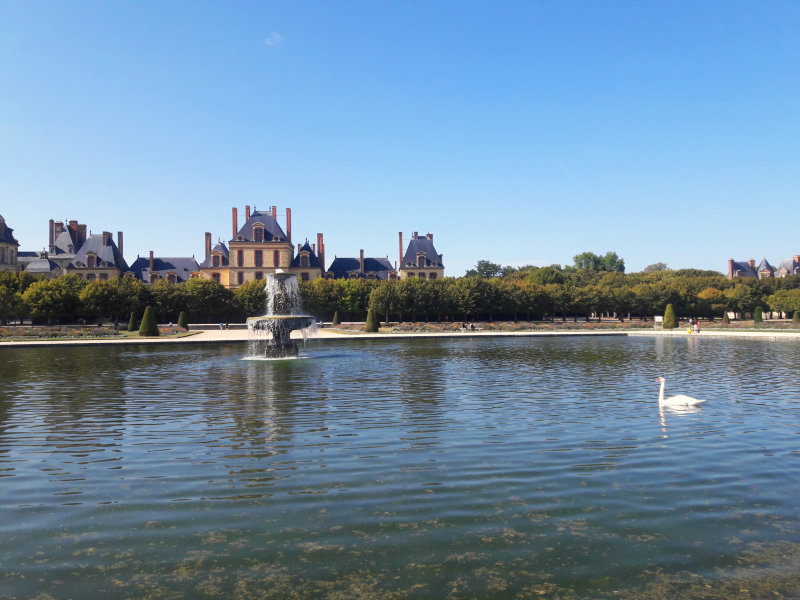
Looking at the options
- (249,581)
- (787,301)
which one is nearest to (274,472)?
(249,581)

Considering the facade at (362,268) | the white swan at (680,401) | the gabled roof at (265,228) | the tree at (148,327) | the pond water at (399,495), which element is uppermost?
the gabled roof at (265,228)

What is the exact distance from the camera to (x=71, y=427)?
45.0ft

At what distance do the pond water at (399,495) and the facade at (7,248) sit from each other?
95.6 meters

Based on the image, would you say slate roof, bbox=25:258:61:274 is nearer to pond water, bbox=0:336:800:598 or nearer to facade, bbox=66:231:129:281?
facade, bbox=66:231:129:281

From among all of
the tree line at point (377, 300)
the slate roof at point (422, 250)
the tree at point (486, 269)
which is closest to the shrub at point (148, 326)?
the tree line at point (377, 300)

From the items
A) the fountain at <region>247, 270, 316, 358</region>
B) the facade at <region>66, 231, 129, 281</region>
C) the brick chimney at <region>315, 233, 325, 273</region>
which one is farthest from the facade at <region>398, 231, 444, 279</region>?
the fountain at <region>247, 270, 316, 358</region>

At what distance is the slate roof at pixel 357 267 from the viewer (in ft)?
355

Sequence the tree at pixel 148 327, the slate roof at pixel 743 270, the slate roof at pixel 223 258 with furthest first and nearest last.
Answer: the slate roof at pixel 743 270 < the slate roof at pixel 223 258 < the tree at pixel 148 327

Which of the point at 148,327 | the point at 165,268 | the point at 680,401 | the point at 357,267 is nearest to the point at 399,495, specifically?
the point at 680,401

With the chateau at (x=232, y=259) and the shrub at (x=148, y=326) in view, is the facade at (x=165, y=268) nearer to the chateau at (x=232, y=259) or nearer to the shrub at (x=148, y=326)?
the chateau at (x=232, y=259)

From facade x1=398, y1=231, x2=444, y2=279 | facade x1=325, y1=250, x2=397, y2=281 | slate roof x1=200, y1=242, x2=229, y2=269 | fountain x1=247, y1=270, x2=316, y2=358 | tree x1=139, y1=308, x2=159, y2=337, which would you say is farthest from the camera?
facade x1=325, y1=250, x2=397, y2=281

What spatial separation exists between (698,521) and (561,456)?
3321 millimetres

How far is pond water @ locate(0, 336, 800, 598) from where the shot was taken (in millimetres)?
6164

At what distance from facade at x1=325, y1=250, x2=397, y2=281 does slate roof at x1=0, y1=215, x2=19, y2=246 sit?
49976mm
